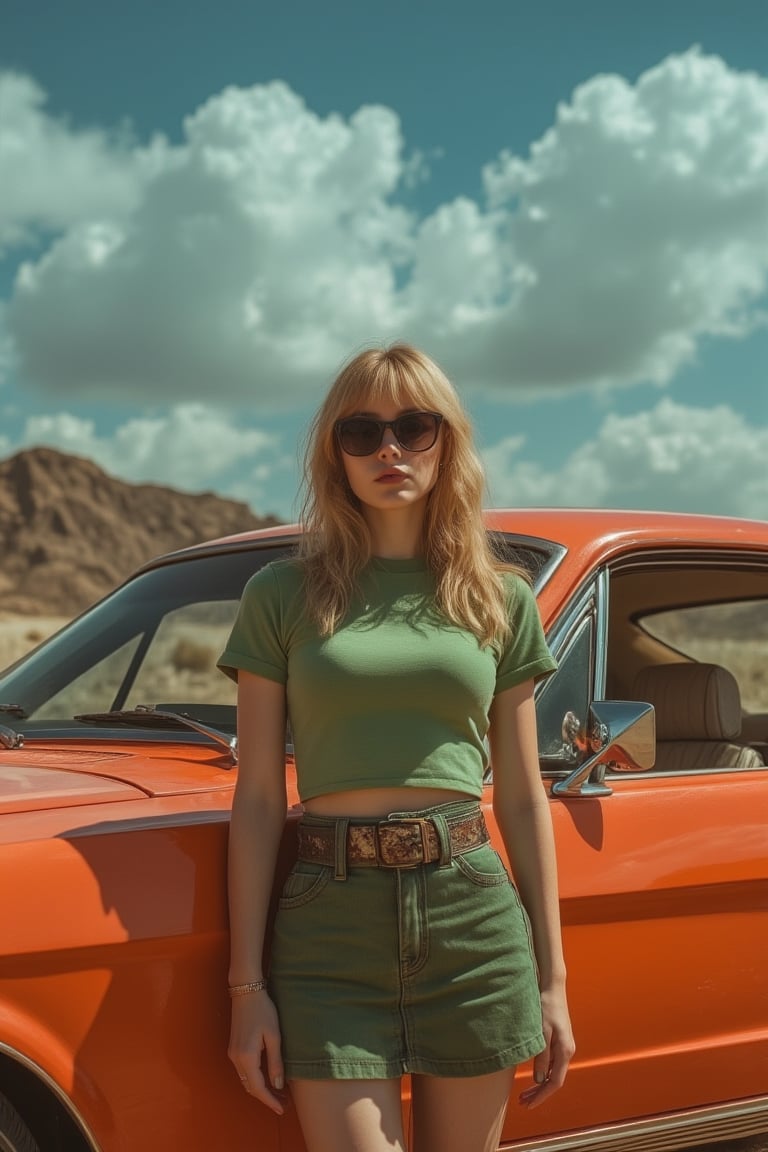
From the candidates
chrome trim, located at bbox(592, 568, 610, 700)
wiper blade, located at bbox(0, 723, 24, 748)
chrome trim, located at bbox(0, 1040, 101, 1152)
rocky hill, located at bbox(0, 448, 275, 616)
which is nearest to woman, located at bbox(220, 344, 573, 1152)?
chrome trim, located at bbox(0, 1040, 101, 1152)

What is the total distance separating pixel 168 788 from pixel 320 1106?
741 millimetres

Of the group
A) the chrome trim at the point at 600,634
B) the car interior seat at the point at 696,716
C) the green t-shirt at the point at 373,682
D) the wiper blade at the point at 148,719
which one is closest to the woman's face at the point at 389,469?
the green t-shirt at the point at 373,682

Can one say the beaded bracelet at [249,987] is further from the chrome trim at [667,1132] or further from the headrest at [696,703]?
the headrest at [696,703]

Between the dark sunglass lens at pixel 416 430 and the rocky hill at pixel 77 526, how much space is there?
94.0m

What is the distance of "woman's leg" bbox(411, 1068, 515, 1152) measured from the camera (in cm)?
259

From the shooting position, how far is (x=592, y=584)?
11.9ft

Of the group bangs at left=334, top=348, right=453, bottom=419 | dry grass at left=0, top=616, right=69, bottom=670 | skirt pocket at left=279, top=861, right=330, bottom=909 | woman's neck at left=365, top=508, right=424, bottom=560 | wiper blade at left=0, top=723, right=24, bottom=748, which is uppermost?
dry grass at left=0, top=616, right=69, bottom=670

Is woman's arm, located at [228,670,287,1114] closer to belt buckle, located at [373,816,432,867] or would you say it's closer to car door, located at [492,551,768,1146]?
belt buckle, located at [373,816,432,867]

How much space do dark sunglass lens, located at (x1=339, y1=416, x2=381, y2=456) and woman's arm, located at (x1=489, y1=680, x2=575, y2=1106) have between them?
528mm

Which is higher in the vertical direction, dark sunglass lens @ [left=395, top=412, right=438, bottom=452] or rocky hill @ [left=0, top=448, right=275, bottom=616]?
rocky hill @ [left=0, top=448, right=275, bottom=616]

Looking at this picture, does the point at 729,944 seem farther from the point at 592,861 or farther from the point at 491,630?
the point at 491,630

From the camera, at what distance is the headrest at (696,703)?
4.74 metres

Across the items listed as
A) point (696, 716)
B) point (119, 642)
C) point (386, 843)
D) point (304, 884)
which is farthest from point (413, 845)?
point (696, 716)

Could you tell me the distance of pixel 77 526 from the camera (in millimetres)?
112625
